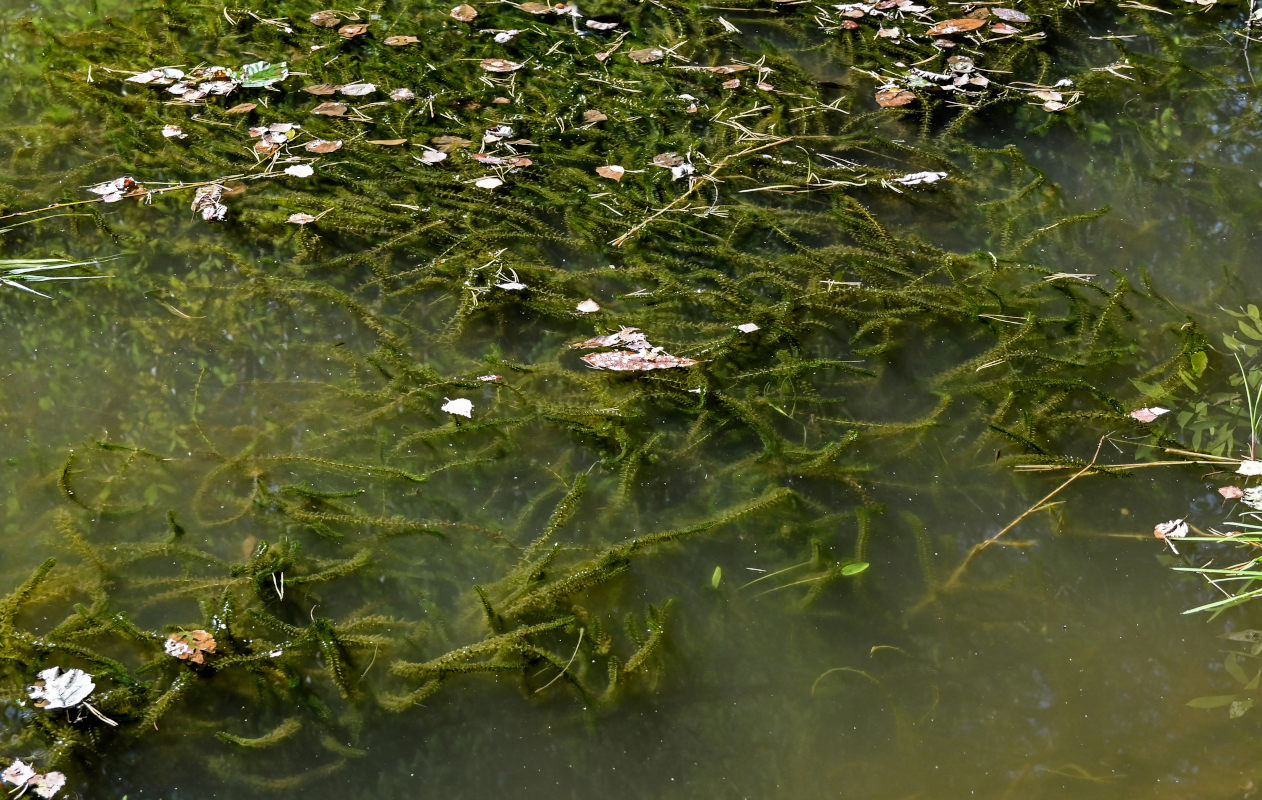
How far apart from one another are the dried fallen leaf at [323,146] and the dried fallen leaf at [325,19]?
2.98 ft

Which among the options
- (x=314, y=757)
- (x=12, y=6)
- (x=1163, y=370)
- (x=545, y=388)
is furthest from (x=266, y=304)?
(x=1163, y=370)

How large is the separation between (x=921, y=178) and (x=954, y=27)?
46.6 inches

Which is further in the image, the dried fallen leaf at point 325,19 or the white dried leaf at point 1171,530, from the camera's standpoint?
the dried fallen leaf at point 325,19

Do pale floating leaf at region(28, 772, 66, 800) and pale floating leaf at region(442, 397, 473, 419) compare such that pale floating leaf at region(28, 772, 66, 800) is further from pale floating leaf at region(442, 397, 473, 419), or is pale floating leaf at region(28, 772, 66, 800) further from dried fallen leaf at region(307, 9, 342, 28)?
dried fallen leaf at region(307, 9, 342, 28)

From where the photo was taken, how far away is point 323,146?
11.3ft

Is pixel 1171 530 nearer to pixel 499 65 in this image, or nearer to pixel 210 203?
pixel 499 65

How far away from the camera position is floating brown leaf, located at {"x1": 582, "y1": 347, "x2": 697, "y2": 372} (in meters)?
2.75

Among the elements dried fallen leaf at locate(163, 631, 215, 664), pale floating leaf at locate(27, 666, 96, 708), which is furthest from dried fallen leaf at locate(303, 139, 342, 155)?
pale floating leaf at locate(27, 666, 96, 708)

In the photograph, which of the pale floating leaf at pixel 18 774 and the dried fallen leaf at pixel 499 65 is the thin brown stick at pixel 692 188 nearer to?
the dried fallen leaf at pixel 499 65

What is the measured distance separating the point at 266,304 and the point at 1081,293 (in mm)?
2704

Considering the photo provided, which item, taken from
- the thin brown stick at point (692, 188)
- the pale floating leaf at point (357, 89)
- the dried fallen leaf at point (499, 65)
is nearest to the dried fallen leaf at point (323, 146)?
the pale floating leaf at point (357, 89)

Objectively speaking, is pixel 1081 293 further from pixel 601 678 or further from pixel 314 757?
pixel 314 757

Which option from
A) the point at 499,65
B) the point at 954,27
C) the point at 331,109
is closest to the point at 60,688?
the point at 331,109

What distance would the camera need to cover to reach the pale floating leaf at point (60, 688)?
6.84ft
